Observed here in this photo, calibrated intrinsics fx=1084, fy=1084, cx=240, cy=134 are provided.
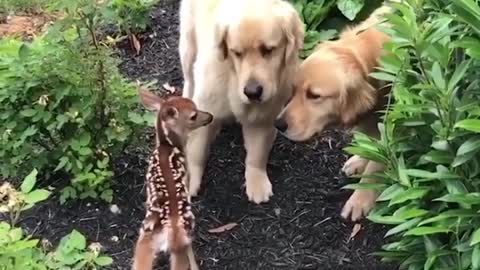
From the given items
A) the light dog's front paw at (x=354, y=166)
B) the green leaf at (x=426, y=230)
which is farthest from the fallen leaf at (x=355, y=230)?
the green leaf at (x=426, y=230)

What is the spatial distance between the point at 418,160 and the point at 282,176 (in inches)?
62.0

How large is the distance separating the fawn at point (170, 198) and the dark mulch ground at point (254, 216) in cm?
44

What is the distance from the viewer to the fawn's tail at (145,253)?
4605mm

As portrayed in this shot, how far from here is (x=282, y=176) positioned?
577cm

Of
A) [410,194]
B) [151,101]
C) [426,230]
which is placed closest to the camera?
[426,230]

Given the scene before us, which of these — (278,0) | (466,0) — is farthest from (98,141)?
(466,0)

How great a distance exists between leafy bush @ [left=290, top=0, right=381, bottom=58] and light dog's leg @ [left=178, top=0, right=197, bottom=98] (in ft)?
2.41

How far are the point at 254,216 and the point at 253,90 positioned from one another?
0.69 metres

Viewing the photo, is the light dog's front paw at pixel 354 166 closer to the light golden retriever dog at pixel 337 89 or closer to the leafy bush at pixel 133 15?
the light golden retriever dog at pixel 337 89

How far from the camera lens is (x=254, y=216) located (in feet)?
17.9

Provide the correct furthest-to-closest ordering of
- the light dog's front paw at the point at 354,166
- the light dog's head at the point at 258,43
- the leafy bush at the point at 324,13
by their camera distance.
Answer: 1. the leafy bush at the point at 324,13
2. the light dog's front paw at the point at 354,166
3. the light dog's head at the point at 258,43

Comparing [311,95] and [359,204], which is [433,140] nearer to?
[311,95]

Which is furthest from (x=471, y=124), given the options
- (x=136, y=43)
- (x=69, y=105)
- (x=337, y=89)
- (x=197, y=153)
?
(x=136, y=43)

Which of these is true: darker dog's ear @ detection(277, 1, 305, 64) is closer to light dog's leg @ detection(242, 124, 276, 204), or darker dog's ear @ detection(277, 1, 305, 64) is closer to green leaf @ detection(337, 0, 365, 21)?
light dog's leg @ detection(242, 124, 276, 204)
